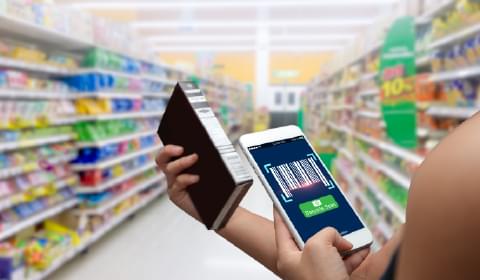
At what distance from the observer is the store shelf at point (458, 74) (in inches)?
88.8

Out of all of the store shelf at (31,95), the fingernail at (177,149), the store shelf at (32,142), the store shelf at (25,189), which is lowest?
the store shelf at (25,189)

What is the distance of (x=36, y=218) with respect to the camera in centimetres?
318

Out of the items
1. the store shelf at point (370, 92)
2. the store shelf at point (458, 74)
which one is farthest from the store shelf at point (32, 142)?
the store shelf at point (370, 92)

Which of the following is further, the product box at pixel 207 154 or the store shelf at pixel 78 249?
Answer: the store shelf at pixel 78 249

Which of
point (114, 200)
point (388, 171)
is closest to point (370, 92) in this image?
point (388, 171)

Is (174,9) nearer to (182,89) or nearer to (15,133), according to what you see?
(15,133)

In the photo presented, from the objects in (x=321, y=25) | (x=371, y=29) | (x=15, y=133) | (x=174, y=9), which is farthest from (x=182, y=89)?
(x=321, y=25)

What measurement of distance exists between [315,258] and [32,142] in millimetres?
2914

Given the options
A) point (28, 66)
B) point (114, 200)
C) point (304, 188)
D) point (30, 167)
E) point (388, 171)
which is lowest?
point (114, 200)

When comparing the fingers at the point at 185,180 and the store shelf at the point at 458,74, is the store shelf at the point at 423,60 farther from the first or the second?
the fingers at the point at 185,180

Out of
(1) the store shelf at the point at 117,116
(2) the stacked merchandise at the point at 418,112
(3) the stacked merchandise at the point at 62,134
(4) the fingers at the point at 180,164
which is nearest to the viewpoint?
(4) the fingers at the point at 180,164

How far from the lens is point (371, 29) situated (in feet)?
15.8

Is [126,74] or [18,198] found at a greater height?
[126,74]

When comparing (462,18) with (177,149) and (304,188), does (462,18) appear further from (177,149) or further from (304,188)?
(177,149)
